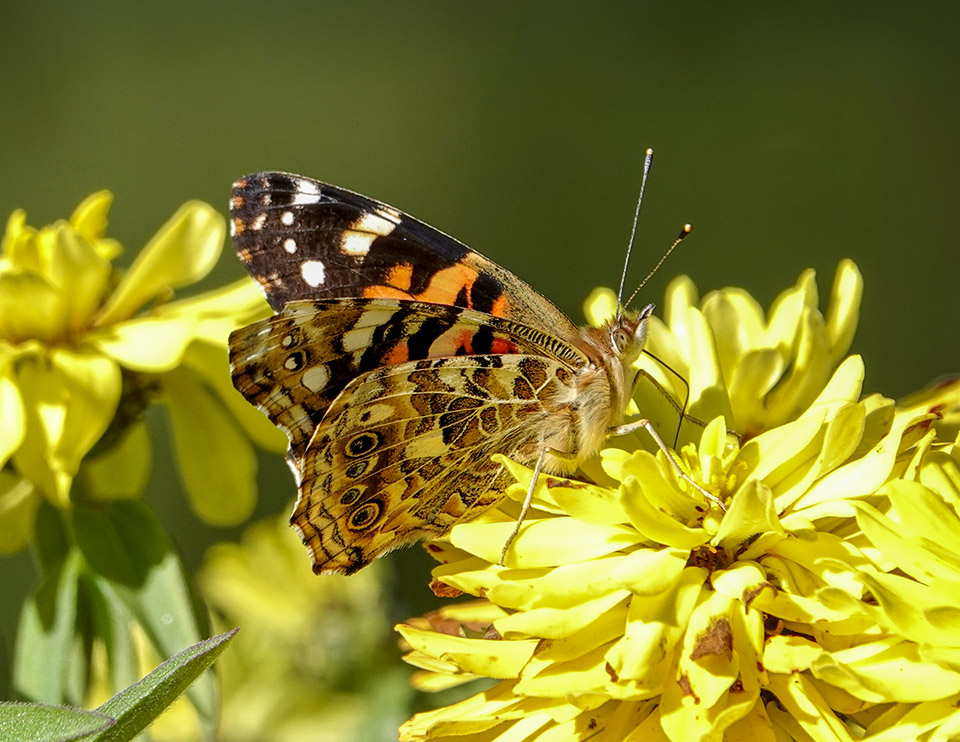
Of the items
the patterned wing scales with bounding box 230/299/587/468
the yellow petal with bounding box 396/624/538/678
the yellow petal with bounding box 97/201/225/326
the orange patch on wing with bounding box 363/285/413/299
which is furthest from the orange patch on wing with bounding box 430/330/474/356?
the yellow petal with bounding box 97/201/225/326

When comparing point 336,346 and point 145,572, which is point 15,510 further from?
point 336,346

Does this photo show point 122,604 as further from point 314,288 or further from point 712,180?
point 712,180

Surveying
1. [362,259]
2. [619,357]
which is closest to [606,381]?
[619,357]

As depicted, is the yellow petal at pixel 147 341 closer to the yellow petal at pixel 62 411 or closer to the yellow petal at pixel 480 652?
the yellow petal at pixel 62 411

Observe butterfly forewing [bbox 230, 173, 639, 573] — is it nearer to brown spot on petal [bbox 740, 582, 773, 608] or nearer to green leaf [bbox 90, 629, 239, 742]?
brown spot on petal [bbox 740, 582, 773, 608]

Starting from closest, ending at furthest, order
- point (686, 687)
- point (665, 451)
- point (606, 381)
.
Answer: point (686, 687) < point (665, 451) < point (606, 381)

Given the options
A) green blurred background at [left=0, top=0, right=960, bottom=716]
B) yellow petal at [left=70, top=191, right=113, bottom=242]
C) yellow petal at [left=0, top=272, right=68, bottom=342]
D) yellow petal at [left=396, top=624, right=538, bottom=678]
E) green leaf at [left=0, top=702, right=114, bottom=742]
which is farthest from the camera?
green blurred background at [left=0, top=0, right=960, bottom=716]

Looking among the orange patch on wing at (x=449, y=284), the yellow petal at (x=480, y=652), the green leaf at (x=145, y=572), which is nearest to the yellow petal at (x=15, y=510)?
the green leaf at (x=145, y=572)
